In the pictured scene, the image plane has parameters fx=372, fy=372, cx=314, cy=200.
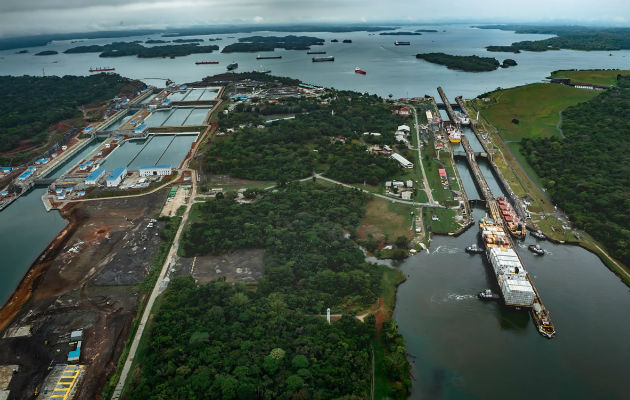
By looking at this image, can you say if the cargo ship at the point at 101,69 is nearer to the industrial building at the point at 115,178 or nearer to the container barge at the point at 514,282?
the industrial building at the point at 115,178

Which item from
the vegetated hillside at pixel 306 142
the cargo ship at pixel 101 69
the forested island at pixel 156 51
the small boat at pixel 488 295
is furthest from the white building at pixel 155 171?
the forested island at pixel 156 51

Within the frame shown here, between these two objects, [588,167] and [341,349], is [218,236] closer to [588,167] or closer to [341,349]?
[341,349]

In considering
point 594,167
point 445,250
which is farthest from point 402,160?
point 594,167

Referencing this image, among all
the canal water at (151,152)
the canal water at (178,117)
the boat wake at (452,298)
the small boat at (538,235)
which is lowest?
the boat wake at (452,298)

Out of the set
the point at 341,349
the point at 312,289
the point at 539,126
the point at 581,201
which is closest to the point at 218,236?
the point at 312,289

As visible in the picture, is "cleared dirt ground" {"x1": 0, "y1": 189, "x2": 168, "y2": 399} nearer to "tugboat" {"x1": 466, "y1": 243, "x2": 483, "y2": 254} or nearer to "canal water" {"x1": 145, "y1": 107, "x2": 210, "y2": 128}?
"tugboat" {"x1": 466, "y1": 243, "x2": 483, "y2": 254}

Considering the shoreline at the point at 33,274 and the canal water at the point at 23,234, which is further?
the canal water at the point at 23,234

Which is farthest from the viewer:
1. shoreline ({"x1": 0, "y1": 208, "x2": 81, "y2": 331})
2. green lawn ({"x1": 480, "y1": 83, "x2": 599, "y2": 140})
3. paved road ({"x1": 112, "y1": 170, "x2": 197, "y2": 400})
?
green lawn ({"x1": 480, "y1": 83, "x2": 599, "y2": 140})

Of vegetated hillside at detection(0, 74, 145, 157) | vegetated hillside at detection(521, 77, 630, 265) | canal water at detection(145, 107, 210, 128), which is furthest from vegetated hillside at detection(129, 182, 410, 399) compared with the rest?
vegetated hillside at detection(0, 74, 145, 157)
